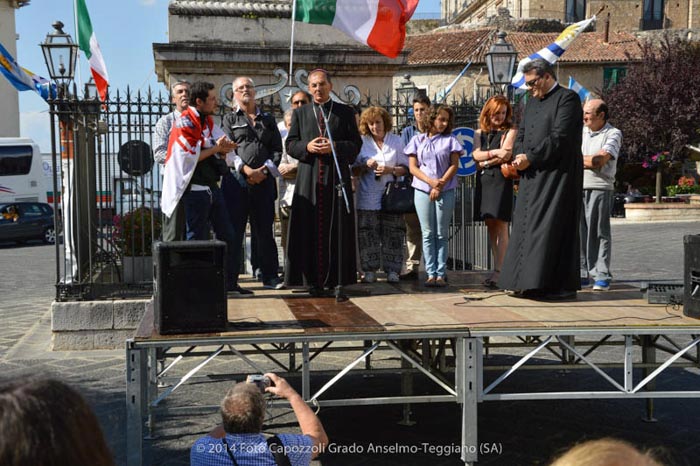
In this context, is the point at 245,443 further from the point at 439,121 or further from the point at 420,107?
the point at 420,107

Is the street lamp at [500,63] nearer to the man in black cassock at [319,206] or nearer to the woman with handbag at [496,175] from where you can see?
the woman with handbag at [496,175]

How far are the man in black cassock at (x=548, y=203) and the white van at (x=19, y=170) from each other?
30.7 m

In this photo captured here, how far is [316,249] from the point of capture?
7.25 metres

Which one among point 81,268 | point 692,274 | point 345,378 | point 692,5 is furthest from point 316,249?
point 692,5

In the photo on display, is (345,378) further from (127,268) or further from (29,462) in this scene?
(29,462)

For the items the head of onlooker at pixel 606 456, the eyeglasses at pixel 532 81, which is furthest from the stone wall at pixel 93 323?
the head of onlooker at pixel 606 456

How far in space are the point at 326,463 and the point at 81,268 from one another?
4.98 metres

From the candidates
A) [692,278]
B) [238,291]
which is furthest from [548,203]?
[238,291]

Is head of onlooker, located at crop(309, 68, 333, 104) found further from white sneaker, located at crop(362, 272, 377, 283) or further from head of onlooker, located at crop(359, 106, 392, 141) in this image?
white sneaker, located at crop(362, 272, 377, 283)

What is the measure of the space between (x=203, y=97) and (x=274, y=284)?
1.87 m

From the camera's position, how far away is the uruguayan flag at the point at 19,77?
13.7 m

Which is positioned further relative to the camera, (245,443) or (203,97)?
(203,97)

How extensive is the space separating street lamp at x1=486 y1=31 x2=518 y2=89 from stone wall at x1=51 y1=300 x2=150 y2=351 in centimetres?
713

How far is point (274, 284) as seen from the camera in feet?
25.6
